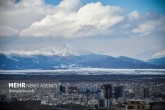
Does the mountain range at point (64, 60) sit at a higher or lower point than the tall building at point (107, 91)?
higher

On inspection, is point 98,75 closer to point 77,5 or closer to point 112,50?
point 112,50

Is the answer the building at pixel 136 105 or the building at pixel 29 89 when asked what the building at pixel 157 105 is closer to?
the building at pixel 136 105

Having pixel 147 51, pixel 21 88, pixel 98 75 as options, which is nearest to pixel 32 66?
pixel 21 88

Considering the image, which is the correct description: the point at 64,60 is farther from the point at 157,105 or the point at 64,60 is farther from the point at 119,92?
the point at 157,105

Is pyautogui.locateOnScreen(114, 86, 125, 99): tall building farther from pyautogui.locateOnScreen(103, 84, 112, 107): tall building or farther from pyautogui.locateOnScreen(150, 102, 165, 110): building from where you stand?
pyautogui.locateOnScreen(150, 102, 165, 110): building

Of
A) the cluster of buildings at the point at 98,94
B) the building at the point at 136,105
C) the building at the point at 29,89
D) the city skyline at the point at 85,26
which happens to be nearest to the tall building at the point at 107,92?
the cluster of buildings at the point at 98,94
